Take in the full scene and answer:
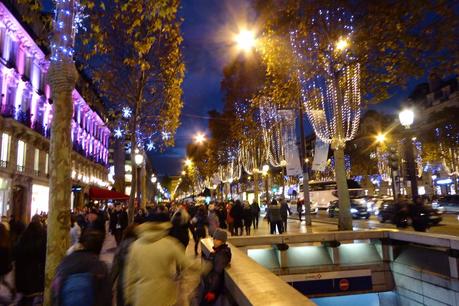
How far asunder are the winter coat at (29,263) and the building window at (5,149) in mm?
21467

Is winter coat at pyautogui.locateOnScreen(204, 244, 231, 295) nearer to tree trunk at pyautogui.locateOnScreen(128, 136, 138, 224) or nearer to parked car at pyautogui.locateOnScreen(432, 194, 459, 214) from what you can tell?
tree trunk at pyautogui.locateOnScreen(128, 136, 138, 224)

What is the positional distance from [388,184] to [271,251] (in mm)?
76539

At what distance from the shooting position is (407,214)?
17.4m

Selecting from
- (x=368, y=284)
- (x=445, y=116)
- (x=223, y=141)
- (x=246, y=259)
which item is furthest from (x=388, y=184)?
(x=246, y=259)

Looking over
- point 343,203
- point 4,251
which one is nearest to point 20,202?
point 343,203

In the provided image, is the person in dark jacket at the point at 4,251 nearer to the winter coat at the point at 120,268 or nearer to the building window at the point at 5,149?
the winter coat at the point at 120,268

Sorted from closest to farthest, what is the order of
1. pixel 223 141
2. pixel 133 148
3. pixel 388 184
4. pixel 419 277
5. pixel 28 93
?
pixel 419 277 < pixel 133 148 < pixel 28 93 < pixel 223 141 < pixel 388 184

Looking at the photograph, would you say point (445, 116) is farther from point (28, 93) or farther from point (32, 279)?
point (32, 279)

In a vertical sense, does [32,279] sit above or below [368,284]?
above

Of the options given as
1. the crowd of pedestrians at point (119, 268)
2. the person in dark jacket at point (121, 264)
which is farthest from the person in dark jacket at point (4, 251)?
the person in dark jacket at point (121, 264)

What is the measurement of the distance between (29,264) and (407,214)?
1490 centimetres

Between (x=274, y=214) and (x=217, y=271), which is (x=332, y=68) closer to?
(x=274, y=214)

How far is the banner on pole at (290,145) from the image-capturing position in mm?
22625

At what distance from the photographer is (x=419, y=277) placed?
10.4 metres
